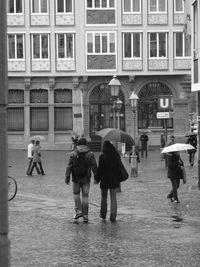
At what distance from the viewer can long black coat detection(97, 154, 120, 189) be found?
1362 cm

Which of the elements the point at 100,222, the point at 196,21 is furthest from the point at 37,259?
the point at 196,21

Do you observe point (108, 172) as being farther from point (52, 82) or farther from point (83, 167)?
point (52, 82)

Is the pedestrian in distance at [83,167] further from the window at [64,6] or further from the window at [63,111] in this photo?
the window at [64,6]

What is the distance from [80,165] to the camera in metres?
13.5

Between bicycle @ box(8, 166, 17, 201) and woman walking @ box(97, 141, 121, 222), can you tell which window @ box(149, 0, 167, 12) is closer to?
bicycle @ box(8, 166, 17, 201)

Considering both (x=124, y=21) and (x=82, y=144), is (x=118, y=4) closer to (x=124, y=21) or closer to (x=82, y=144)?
(x=124, y=21)

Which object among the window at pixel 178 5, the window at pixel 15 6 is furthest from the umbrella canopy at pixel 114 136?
the window at pixel 178 5

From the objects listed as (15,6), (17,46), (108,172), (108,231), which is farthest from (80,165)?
(15,6)

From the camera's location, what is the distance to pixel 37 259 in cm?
947

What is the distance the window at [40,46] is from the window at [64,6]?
235 cm

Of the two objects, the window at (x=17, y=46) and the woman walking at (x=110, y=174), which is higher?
the window at (x=17, y=46)

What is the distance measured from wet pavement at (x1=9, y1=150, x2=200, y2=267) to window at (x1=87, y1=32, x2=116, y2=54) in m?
31.1

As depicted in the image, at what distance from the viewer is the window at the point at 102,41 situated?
5147 centimetres

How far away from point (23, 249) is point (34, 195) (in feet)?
31.1
